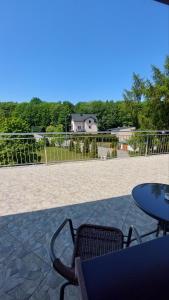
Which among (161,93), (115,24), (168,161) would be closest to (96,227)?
(168,161)

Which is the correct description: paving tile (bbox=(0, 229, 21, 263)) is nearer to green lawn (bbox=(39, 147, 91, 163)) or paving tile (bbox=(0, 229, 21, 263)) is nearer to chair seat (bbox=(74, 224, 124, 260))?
chair seat (bbox=(74, 224, 124, 260))

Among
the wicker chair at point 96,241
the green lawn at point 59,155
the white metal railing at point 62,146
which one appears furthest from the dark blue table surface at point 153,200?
the green lawn at point 59,155

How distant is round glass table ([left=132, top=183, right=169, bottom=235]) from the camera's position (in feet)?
5.31

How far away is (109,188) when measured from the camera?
414cm

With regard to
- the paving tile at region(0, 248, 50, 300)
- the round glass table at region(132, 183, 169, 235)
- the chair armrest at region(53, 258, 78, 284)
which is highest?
the round glass table at region(132, 183, 169, 235)

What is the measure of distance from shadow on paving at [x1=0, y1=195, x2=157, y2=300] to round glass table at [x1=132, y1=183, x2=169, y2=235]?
0.74 metres

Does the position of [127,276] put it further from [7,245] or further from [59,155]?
[59,155]

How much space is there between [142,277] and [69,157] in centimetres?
607

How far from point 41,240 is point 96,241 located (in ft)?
3.31

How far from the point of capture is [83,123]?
5094 centimetres

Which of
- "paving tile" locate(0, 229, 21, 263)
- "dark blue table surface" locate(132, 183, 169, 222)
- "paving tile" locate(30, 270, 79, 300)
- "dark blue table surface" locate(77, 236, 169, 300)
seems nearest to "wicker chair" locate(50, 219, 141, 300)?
"dark blue table surface" locate(132, 183, 169, 222)

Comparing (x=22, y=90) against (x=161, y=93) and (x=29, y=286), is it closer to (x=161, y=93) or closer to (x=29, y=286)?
(x=161, y=93)

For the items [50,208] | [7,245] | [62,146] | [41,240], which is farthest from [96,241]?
[62,146]

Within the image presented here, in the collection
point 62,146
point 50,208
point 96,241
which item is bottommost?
point 50,208
